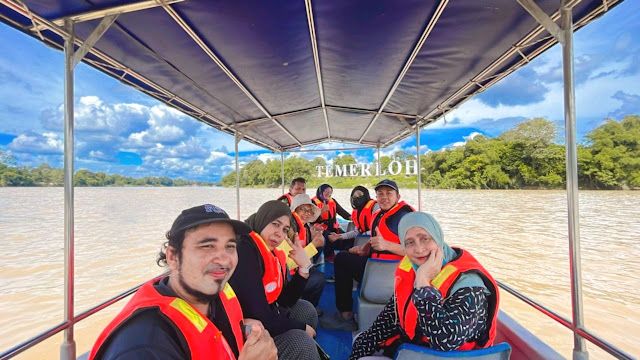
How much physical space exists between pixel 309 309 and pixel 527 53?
7.71ft

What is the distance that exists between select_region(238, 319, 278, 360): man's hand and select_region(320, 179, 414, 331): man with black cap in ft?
5.12

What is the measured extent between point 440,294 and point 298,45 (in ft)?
6.14

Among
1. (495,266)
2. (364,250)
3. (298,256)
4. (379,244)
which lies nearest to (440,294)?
(298,256)

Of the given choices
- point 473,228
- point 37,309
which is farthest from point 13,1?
point 473,228

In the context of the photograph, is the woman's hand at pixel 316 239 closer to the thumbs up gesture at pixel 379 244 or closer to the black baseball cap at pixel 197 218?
the thumbs up gesture at pixel 379 244

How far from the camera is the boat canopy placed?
1.73 meters

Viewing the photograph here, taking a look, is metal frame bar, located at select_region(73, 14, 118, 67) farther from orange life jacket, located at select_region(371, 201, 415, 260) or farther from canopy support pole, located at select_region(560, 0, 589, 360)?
orange life jacket, located at select_region(371, 201, 415, 260)

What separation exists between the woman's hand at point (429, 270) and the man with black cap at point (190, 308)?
0.63 metres

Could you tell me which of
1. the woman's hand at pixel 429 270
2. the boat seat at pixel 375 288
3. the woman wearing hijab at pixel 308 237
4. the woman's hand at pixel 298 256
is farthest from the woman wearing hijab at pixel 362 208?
the woman's hand at pixel 429 270

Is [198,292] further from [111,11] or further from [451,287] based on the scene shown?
[111,11]

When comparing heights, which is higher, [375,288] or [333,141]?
[333,141]

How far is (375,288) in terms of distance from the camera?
7.59 feet

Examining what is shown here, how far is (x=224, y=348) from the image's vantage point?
103 centimetres

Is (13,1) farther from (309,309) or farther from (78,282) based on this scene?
(78,282)
